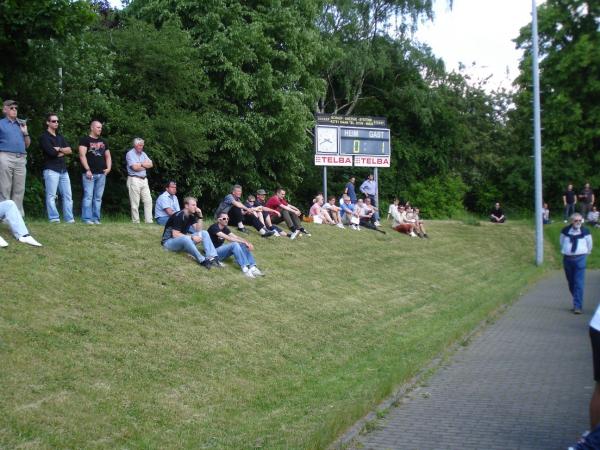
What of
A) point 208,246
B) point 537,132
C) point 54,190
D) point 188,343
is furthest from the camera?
point 537,132

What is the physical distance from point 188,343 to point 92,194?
5837 mm

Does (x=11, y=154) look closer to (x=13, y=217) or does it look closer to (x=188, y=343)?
(x=13, y=217)

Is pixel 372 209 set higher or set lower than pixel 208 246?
higher

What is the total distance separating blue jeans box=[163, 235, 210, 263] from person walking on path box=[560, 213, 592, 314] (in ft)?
27.0

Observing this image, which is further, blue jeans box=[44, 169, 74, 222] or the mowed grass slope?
blue jeans box=[44, 169, 74, 222]

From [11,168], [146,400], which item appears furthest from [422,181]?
[146,400]

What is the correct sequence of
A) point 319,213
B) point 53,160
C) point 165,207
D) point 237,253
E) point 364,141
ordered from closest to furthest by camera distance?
1. point 53,160
2. point 237,253
3. point 165,207
4. point 319,213
5. point 364,141

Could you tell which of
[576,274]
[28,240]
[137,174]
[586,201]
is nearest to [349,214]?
[576,274]

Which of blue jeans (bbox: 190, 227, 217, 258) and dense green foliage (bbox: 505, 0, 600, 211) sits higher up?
dense green foliage (bbox: 505, 0, 600, 211)

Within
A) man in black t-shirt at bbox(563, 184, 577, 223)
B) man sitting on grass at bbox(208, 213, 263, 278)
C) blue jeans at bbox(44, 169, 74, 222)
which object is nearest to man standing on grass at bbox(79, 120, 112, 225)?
blue jeans at bbox(44, 169, 74, 222)

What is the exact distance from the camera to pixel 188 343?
9.46m

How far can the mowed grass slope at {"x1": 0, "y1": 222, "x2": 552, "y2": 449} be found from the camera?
6.76 meters

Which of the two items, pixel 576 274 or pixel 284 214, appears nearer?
pixel 576 274

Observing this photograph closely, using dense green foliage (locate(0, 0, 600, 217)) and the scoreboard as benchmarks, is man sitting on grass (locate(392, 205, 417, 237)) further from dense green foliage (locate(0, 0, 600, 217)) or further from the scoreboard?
dense green foliage (locate(0, 0, 600, 217))
